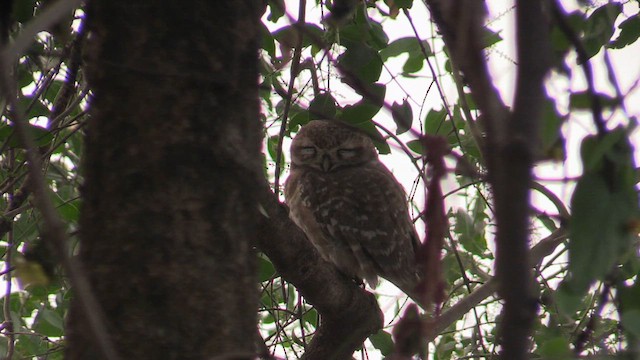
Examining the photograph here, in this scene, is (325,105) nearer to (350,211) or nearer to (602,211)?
(602,211)

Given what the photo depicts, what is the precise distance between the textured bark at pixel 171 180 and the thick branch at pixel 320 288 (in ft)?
3.20

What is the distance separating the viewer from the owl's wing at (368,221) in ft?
11.6

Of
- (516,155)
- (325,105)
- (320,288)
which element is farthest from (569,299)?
(320,288)

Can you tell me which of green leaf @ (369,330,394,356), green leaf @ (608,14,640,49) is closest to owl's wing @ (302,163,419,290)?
green leaf @ (369,330,394,356)

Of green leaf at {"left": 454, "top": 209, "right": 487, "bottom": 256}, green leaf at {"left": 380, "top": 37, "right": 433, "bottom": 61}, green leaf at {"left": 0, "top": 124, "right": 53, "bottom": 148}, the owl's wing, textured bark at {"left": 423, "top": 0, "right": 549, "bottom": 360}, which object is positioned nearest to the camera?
textured bark at {"left": 423, "top": 0, "right": 549, "bottom": 360}

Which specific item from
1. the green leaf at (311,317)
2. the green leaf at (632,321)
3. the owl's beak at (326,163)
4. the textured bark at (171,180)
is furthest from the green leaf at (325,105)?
the owl's beak at (326,163)

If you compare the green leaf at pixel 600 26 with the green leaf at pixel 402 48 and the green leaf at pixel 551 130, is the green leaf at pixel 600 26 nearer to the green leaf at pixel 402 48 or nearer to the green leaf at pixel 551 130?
the green leaf at pixel 402 48

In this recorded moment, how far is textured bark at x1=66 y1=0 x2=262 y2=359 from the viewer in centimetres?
86

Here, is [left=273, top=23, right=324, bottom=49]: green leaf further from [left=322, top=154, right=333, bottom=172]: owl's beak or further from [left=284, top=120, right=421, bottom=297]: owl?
[left=322, top=154, right=333, bottom=172]: owl's beak

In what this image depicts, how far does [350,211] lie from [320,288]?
1423 millimetres

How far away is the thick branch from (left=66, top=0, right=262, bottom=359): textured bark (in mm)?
977

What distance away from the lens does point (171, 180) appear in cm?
89

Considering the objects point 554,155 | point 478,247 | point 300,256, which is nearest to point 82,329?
point 554,155

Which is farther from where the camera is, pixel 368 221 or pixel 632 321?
pixel 368 221
